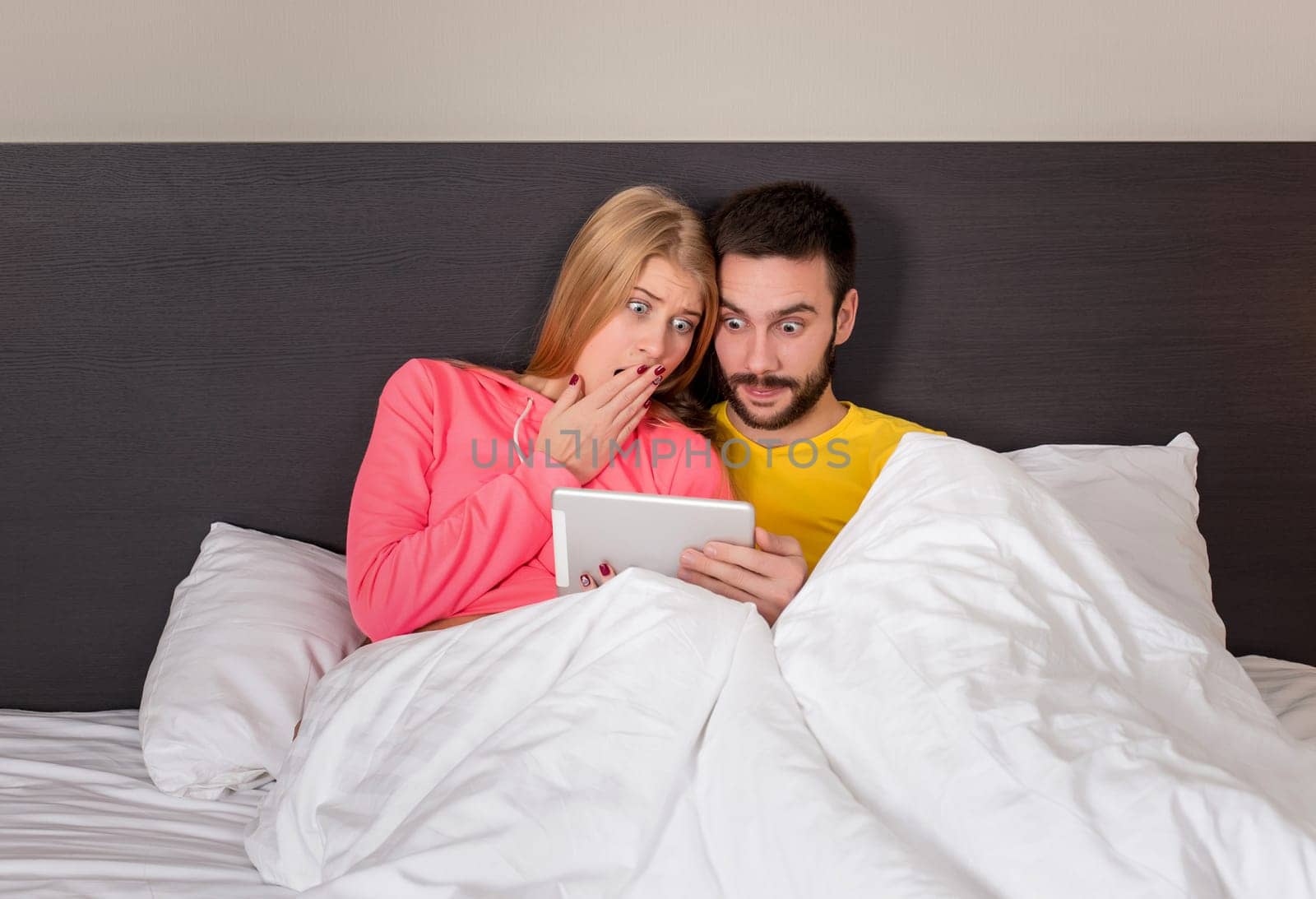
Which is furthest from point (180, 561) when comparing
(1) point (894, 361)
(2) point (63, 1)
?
(1) point (894, 361)

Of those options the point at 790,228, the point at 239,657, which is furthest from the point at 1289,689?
the point at 239,657

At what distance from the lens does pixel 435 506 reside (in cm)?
141

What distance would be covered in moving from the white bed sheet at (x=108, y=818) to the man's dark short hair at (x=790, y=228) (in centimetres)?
92

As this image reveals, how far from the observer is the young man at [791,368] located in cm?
146

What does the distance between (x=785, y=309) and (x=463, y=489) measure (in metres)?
0.55

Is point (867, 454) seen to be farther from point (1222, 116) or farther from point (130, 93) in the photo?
Result: point (130, 93)

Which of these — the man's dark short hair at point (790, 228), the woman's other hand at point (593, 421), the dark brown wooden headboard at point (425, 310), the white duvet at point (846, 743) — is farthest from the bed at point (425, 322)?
the white duvet at point (846, 743)

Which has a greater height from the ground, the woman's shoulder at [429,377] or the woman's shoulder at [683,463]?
the woman's shoulder at [429,377]

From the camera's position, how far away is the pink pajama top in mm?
1332

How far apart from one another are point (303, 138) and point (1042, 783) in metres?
1.40

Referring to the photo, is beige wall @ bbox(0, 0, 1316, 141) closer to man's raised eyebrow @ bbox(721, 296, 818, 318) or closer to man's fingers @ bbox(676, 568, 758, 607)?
man's raised eyebrow @ bbox(721, 296, 818, 318)

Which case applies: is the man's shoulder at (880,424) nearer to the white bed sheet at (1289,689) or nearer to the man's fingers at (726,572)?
the man's fingers at (726,572)

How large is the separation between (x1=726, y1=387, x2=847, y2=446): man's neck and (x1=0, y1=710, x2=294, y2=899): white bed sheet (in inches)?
Result: 34.9

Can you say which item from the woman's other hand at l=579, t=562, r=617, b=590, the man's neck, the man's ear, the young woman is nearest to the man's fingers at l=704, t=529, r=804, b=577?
the woman's other hand at l=579, t=562, r=617, b=590
